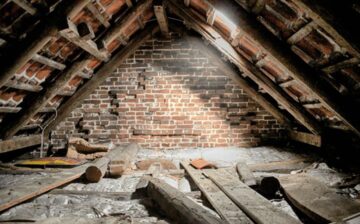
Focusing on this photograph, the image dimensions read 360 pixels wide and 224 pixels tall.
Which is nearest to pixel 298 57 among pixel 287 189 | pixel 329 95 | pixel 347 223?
pixel 329 95

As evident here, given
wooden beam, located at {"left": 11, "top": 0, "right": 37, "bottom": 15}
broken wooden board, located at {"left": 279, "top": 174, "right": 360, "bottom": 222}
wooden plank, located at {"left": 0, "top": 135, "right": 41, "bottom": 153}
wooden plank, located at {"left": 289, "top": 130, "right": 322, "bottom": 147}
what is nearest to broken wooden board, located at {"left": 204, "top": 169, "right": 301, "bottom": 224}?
broken wooden board, located at {"left": 279, "top": 174, "right": 360, "bottom": 222}

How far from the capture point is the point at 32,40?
8.97 feet

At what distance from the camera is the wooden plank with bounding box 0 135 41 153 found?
3.88 meters

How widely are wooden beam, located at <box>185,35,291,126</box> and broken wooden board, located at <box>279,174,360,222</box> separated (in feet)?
6.55

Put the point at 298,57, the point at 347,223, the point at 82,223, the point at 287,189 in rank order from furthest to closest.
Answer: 1. the point at 298,57
2. the point at 287,189
3. the point at 82,223
4. the point at 347,223

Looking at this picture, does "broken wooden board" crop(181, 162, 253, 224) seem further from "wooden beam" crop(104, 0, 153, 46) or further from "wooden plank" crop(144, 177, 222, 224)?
"wooden beam" crop(104, 0, 153, 46)

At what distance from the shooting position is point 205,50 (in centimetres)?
489

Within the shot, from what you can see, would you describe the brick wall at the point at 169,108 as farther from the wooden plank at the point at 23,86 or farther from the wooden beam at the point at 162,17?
the wooden plank at the point at 23,86

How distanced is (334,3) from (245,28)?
0.89 m

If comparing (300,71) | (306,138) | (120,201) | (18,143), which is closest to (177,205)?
(120,201)

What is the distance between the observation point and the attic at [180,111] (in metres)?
2.35

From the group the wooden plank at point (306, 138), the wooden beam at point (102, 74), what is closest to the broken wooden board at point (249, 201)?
the wooden plank at point (306, 138)

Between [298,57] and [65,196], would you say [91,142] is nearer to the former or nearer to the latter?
[65,196]

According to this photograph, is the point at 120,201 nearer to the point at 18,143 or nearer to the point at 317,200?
the point at 317,200
